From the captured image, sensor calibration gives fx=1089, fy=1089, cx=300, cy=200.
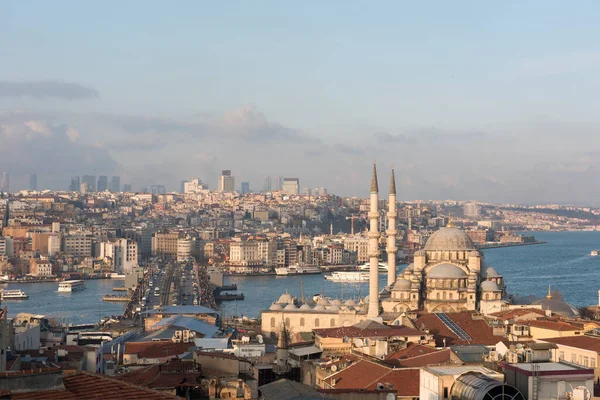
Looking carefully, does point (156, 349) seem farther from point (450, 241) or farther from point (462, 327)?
point (450, 241)

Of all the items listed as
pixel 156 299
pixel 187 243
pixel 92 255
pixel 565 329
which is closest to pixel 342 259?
pixel 187 243

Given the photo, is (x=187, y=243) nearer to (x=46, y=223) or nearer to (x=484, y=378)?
(x=46, y=223)

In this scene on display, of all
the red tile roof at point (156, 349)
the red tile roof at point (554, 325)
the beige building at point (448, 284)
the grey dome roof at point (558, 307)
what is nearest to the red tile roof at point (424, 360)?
the red tile roof at point (156, 349)

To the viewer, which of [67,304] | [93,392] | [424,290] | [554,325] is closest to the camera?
[93,392]

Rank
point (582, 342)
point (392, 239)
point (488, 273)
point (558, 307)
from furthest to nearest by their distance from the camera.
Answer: point (392, 239)
point (488, 273)
point (558, 307)
point (582, 342)

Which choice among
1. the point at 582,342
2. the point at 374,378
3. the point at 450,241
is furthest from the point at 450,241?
the point at 374,378

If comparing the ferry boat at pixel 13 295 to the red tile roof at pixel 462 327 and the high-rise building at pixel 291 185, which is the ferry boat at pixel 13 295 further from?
the high-rise building at pixel 291 185

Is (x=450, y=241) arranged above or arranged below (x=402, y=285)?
above
